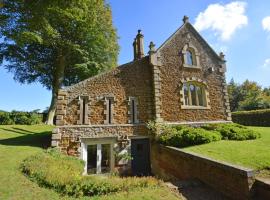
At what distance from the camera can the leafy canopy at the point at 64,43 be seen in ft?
62.4

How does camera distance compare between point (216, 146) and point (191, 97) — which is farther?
point (191, 97)

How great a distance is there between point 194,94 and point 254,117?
54.2 feet

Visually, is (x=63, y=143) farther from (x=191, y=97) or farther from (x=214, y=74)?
(x=214, y=74)

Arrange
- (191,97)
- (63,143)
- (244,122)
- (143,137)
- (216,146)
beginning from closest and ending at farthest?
(216,146)
(63,143)
(143,137)
(191,97)
(244,122)

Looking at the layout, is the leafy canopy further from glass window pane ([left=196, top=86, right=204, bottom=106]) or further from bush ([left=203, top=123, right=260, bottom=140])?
bush ([left=203, top=123, right=260, bottom=140])

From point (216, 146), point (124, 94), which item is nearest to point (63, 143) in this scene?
point (124, 94)

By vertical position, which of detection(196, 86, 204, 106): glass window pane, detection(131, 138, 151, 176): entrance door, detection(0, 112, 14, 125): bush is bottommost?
detection(131, 138, 151, 176): entrance door

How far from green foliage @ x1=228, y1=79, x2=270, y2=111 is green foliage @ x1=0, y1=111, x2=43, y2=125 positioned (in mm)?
37901

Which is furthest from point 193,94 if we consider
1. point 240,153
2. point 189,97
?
point 240,153

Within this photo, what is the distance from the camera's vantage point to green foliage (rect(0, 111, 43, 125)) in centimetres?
2556

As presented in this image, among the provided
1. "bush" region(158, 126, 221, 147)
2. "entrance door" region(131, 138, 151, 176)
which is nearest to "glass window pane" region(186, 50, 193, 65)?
"bush" region(158, 126, 221, 147)

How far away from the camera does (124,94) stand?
15180 millimetres

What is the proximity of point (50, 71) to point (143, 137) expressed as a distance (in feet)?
62.6

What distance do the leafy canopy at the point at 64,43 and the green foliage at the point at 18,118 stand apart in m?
5.07
